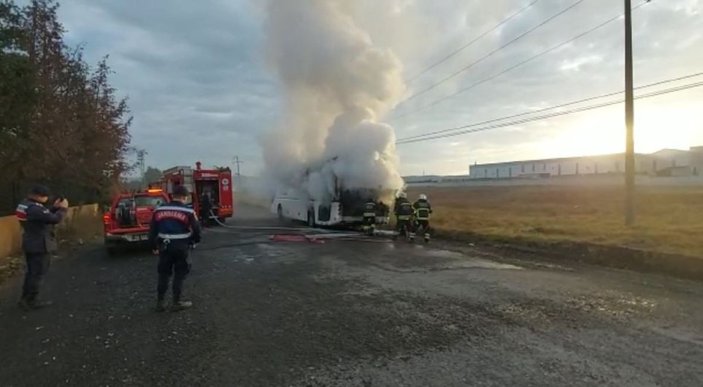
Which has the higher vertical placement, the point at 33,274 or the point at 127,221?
the point at 127,221

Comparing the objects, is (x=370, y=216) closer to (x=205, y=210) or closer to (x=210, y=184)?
(x=205, y=210)

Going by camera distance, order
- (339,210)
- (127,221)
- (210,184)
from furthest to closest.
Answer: (210,184), (339,210), (127,221)

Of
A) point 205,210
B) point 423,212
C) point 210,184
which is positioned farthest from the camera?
point 210,184

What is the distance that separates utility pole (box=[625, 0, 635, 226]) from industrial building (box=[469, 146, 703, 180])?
8426cm

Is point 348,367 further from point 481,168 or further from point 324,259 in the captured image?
point 481,168

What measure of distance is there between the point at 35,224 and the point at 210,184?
63.0ft

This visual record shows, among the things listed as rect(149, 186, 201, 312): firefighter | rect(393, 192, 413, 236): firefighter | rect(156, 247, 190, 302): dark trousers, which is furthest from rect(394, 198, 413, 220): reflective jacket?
rect(156, 247, 190, 302): dark trousers

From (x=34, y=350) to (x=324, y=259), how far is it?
7474mm

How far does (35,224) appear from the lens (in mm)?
7871

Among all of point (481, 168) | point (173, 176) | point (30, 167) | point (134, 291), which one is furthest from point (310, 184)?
point (481, 168)

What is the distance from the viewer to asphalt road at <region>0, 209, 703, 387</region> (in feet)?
15.6

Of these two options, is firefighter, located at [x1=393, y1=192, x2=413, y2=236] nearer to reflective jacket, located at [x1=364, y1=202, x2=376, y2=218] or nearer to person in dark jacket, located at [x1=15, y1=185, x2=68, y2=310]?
reflective jacket, located at [x1=364, y1=202, x2=376, y2=218]

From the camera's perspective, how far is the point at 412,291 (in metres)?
8.48

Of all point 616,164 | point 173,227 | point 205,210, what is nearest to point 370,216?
point 205,210
